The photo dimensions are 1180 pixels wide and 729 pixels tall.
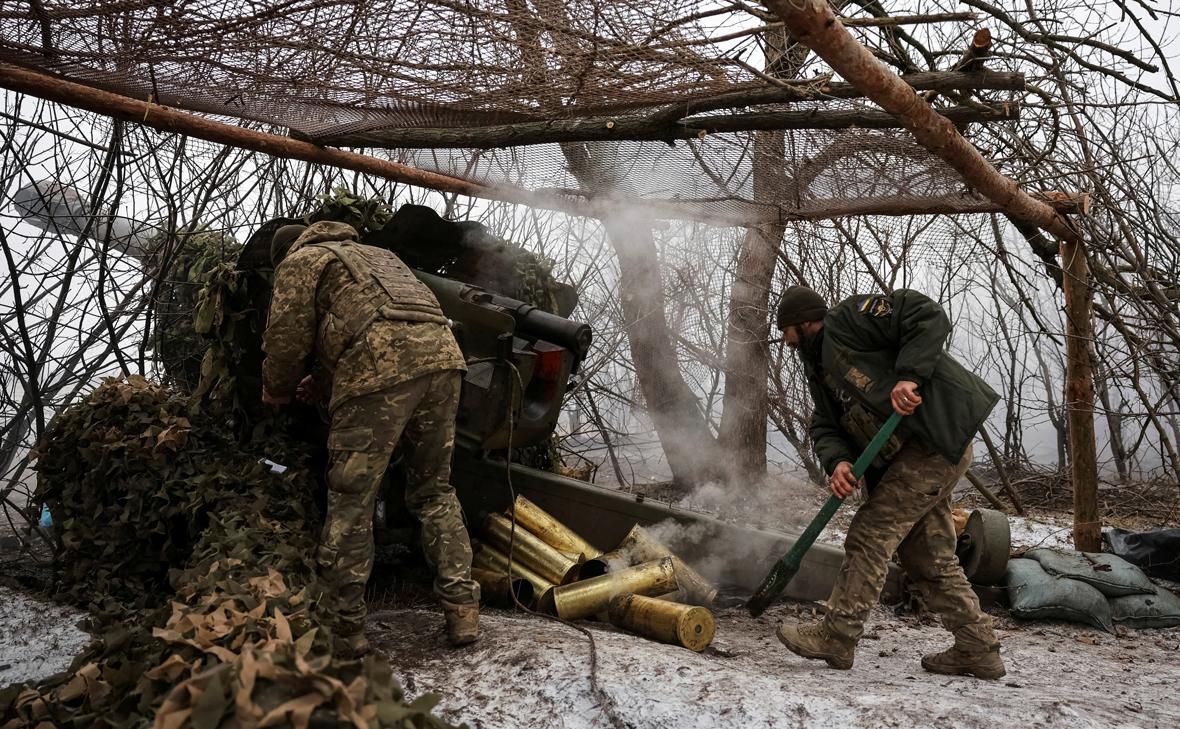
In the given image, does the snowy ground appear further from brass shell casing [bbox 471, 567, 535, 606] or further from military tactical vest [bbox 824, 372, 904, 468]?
military tactical vest [bbox 824, 372, 904, 468]

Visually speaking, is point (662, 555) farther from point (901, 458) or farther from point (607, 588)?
point (901, 458)

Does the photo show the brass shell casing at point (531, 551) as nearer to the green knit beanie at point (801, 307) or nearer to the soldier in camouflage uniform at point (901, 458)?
the soldier in camouflage uniform at point (901, 458)

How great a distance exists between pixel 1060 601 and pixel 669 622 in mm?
2458

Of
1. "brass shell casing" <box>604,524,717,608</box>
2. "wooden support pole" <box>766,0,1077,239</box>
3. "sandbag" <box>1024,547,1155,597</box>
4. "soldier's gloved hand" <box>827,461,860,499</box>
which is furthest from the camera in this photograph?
"sandbag" <box>1024,547,1155,597</box>

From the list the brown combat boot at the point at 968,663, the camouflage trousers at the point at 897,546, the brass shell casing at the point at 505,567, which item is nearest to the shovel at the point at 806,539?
the camouflage trousers at the point at 897,546

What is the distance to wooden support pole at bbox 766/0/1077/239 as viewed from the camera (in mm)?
2799

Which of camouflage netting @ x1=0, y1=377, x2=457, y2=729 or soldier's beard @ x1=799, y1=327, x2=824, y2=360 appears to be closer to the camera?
camouflage netting @ x1=0, y1=377, x2=457, y2=729

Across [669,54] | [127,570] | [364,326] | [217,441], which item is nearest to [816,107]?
[669,54]

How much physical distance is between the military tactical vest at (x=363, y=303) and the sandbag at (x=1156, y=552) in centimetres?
466

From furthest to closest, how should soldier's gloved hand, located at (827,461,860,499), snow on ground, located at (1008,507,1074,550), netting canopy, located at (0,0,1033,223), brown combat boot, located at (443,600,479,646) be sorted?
snow on ground, located at (1008,507,1074,550)
soldier's gloved hand, located at (827,461,860,499)
brown combat boot, located at (443,600,479,646)
netting canopy, located at (0,0,1033,223)

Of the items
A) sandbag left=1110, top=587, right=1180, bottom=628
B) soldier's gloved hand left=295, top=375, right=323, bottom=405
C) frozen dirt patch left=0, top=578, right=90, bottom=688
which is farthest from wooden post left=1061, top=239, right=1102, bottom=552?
frozen dirt patch left=0, top=578, right=90, bottom=688

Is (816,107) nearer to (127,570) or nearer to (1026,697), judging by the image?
(1026,697)

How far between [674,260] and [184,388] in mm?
4724

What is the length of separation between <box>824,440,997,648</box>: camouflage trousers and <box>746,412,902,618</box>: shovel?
0.14 m
